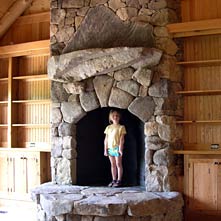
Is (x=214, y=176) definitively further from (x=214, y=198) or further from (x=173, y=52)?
(x=173, y=52)

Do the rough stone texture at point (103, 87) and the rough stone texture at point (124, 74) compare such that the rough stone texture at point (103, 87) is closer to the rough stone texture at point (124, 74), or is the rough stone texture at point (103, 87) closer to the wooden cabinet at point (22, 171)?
the rough stone texture at point (124, 74)

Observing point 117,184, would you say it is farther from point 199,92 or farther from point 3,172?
point 3,172

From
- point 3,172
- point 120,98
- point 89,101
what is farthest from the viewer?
point 3,172

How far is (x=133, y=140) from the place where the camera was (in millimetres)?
5973

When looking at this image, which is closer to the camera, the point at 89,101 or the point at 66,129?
the point at 89,101

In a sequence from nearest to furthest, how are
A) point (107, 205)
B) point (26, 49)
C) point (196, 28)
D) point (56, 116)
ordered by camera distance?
point (107, 205) < point (196, 28) < point (56, 116) < point (26, 49)

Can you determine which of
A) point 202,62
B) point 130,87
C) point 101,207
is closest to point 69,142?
Result: point 130,87

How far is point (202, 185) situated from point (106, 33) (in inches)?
99.6

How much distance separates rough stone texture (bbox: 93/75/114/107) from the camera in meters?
5.21

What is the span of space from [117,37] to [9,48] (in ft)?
7.00

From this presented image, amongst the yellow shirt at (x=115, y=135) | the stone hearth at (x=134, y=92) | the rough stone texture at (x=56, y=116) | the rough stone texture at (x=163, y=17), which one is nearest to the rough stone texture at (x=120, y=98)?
the stone hearth at (x=134, y=92)

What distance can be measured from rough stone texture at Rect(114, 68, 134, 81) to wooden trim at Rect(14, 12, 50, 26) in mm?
1982

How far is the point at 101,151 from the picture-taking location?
20.0 feet

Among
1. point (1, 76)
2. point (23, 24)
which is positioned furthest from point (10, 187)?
point (23, 24)
